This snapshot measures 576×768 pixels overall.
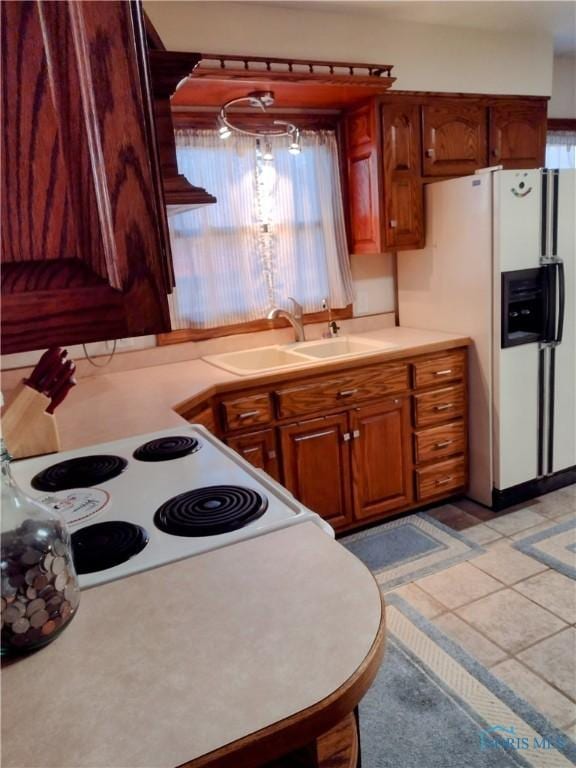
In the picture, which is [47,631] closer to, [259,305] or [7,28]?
[7,28]

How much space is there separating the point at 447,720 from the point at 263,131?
278 centimetres

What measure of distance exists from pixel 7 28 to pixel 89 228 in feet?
0.58

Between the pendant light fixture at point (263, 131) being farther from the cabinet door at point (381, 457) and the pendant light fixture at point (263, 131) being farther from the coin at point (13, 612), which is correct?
the coin at point (13, 612)

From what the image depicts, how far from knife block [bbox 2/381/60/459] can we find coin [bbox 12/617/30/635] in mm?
894

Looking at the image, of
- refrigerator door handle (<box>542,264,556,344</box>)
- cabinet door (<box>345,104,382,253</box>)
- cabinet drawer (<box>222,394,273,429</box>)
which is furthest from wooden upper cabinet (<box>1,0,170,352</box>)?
refrigerator door handle (<box>542,264,556,344</box>)

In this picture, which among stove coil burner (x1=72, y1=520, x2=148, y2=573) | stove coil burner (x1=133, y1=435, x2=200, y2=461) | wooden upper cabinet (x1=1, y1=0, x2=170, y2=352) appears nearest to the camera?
wooden upper cabinet (x1=1, y1=0, x2=170, y2=352)

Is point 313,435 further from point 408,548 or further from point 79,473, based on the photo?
point 79,473

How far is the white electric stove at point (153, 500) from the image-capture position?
947mm

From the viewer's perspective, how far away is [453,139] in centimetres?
310

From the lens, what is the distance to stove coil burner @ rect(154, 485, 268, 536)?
100 cm

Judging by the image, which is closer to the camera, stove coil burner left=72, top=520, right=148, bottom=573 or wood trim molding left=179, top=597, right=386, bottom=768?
wood trim molding left=179, top=597, right=386, bottom=768

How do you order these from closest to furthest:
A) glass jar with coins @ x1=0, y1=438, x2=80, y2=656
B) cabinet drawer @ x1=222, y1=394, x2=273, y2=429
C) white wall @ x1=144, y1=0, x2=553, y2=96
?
glass jar with coins @ x1=0, y1=438, x2=80, y2=656
cabinet drawer @ x1=222, y1=394, x2=273, y2=429
white wall @ x1=144, y1=0, x2=553, y2=96

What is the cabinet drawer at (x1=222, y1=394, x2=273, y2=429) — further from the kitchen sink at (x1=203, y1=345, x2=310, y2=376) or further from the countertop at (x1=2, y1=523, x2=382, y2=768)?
the countertop at (x1=2, y1=523, x2=382, y2=768)

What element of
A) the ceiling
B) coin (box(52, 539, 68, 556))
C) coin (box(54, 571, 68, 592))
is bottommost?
coin (box(54, 571, 68, 592))
